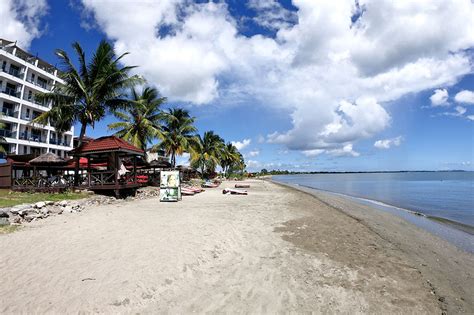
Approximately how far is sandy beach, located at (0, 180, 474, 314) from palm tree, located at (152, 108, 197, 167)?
24.4 meters

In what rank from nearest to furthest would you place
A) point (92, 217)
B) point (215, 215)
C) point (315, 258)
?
point (315, 258)
point (92, 217)
point (215, 215)

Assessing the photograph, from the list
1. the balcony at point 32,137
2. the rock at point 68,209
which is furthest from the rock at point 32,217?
the balcony at point 32,137

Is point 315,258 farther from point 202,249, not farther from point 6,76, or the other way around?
point 6,76

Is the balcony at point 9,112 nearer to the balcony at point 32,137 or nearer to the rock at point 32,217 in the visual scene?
the balcony at point 32,137

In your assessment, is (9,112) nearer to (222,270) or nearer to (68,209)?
(68,209)

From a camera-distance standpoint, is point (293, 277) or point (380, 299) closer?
point (380, 299)

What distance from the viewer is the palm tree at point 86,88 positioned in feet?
61.3

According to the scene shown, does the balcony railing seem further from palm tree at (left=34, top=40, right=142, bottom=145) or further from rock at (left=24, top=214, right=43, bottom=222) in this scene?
rock at (left=24, top=214, right=43, bottom=222)

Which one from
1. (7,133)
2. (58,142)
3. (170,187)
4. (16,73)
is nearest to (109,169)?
Answer: (170,187)

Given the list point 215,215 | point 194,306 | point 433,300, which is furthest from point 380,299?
point 215,215

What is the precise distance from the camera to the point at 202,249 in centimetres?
666

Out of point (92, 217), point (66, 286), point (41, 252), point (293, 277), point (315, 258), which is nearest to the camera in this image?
point (66, 286)

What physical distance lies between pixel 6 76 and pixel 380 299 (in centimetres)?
4855

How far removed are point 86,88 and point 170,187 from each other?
919cm
